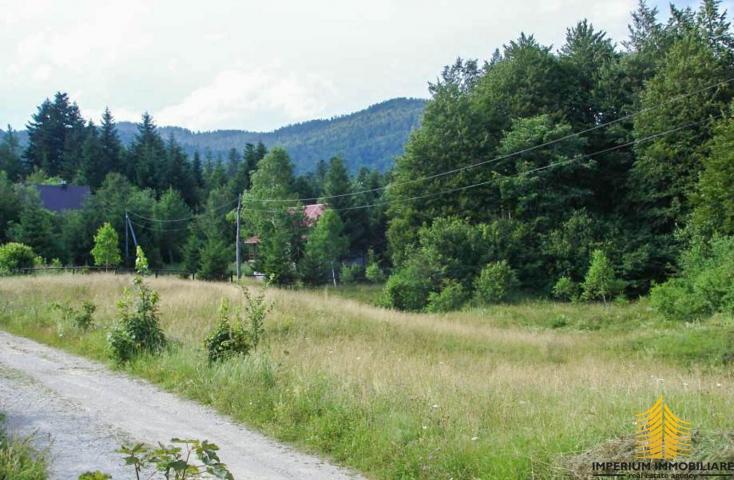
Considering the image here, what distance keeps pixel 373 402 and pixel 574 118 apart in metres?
45.1

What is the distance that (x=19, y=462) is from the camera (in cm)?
540

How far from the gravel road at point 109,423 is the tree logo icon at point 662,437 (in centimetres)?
284

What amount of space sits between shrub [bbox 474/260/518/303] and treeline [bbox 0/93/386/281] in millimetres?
16203

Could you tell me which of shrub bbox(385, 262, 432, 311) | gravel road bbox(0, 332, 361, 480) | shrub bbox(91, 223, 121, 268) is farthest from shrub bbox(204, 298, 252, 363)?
shrub bbox(91, 223, 121, 268)

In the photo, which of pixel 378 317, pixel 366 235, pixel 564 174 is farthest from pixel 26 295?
pixel 366 235

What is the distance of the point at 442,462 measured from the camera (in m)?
6.21

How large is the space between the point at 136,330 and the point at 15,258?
82.7 feet

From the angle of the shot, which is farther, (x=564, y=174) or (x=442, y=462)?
(x=564, y=174)

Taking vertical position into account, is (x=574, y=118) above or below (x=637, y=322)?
above

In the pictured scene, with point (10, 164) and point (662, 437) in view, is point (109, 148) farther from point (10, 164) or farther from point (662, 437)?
point (662, 437)

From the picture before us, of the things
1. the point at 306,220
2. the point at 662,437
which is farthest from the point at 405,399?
the point at 306,220

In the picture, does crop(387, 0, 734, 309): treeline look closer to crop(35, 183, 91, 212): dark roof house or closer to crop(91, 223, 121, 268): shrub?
crop(91, 223, 121, 268): shrub

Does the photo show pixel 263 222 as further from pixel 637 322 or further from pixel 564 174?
pixel 637 322

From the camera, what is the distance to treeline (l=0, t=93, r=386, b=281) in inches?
1993
